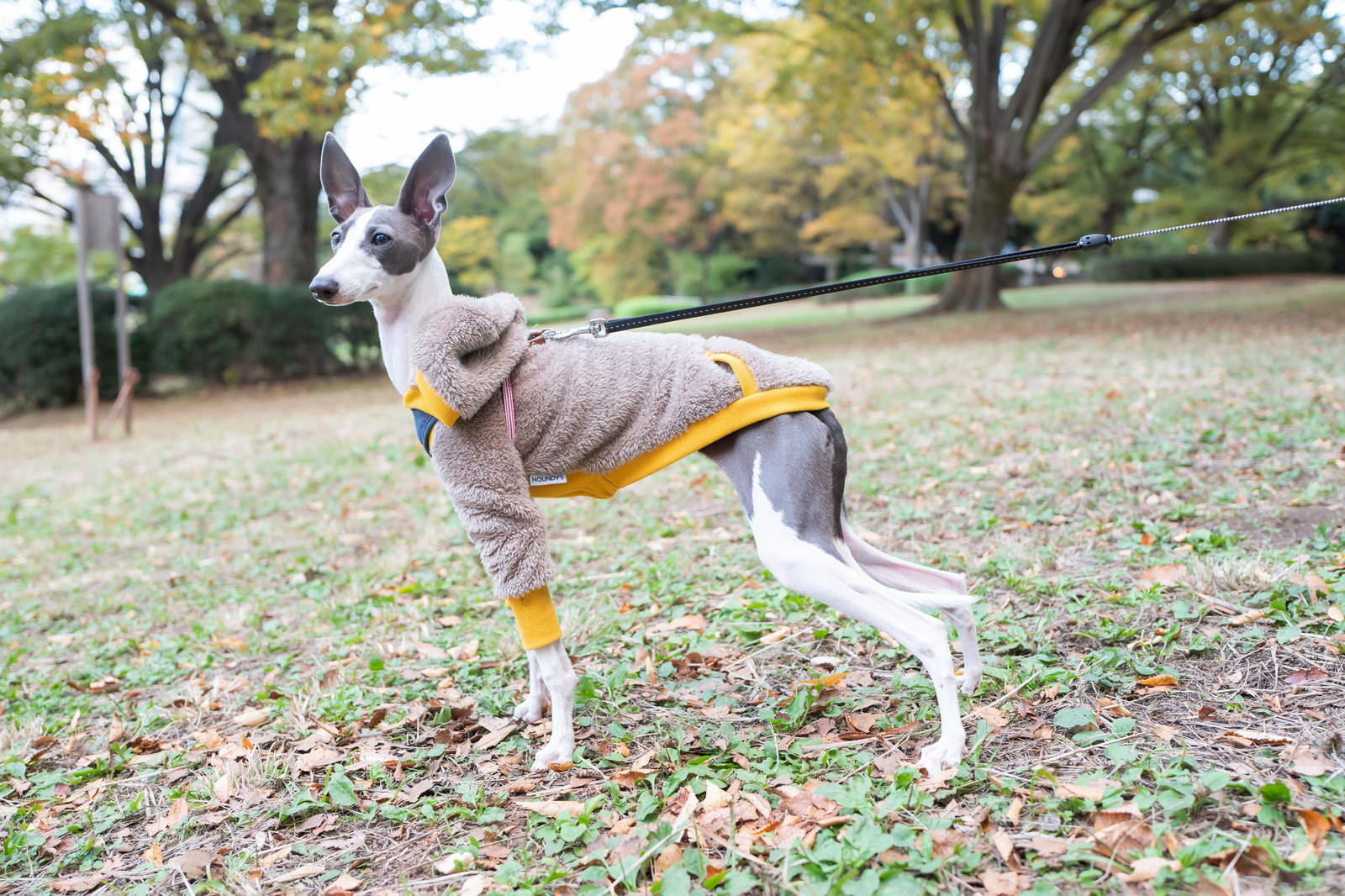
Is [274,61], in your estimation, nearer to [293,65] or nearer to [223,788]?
[293,65]

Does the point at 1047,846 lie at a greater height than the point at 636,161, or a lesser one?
lesser

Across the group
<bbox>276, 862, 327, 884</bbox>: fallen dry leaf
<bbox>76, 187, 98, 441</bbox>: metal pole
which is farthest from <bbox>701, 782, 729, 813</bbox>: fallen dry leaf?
<bbox>76, 187, 98, 441</bbox>: metal pole

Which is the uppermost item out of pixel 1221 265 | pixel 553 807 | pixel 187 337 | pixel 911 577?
pixel 1221 265

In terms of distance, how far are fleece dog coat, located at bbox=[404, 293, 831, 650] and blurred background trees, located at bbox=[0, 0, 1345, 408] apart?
10725 millimetres

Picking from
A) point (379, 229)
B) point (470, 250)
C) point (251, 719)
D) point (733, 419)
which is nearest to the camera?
point (733, 419)

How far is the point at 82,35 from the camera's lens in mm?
14414

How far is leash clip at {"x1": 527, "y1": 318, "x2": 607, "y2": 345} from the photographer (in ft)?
8.80

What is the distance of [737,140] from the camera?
91.0 feet

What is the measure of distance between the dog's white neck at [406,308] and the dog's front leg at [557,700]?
93 centimetres

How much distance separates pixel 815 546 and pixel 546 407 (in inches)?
34.3

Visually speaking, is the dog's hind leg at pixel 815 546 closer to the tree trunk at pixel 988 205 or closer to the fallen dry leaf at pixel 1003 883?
the fallen dry leaf at pixel 1003 883

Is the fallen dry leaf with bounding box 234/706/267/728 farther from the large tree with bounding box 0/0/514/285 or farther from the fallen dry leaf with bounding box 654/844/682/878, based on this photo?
the large tree with bounding box 0/0/514/285

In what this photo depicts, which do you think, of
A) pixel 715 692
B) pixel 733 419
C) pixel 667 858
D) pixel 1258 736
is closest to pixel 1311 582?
pixel 1258 736

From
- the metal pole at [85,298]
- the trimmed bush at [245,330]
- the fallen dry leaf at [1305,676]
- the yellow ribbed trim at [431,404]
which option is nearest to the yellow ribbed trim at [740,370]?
the yellow ribbed trim at [431,404]
